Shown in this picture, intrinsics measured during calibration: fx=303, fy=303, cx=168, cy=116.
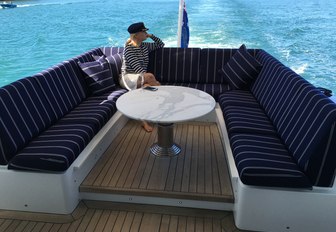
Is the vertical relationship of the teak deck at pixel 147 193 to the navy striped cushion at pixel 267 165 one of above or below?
below

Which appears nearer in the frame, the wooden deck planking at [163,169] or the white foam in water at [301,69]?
the wooden deck planking at [163,169]

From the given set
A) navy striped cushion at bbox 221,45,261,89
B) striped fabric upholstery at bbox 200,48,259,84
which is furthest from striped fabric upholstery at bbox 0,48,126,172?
navy striped cushion at bbox 221,45,261,89

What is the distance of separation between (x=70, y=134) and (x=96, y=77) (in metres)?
0.90

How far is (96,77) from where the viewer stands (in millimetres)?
2770

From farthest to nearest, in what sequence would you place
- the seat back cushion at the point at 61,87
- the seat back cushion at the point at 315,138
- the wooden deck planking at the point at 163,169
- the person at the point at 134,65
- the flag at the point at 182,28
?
the flag at the point at 182,28 → the person at the point at 134,65 → the seat back cushion at the point at 61,87 → the wooden deck planking at the point at 163,169 → the seat back cushion at the point at 315,138

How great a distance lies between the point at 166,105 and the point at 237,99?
86 centimetres

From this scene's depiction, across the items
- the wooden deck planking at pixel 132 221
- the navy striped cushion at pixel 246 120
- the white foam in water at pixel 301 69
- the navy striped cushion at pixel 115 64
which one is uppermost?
the navy striped cushion at pixel 115 64

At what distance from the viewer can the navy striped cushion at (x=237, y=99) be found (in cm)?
263

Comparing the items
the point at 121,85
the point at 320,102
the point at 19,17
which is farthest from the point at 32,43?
the point at 320,102

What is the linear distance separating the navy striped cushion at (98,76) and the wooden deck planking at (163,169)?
46 cm

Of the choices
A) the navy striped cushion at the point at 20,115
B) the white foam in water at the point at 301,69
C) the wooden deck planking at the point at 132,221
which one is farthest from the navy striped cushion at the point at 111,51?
the white foam in water at the point at 301,69

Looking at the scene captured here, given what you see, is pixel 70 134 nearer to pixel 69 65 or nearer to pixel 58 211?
pixel 58 211

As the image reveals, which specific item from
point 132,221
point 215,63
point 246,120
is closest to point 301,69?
point 215,63

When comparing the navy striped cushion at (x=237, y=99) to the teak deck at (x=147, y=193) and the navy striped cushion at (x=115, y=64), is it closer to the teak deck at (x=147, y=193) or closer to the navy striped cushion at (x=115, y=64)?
the teak deck at (x=147, y=193)
